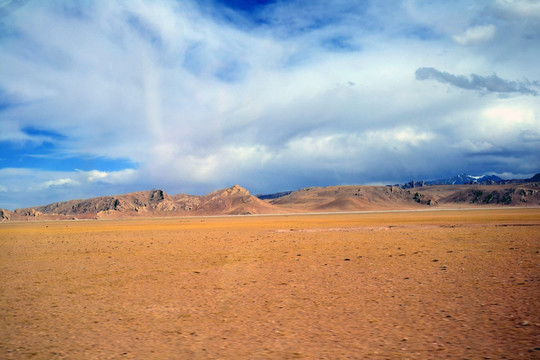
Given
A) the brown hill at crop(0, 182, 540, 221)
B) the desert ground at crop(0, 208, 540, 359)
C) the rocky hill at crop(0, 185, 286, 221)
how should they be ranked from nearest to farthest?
the desert ground at crop(0, 208, 540, 359)
the rocky hill at crop(0, 185, 286, 221)
the brown hill at crop(0, 182, 540, 221)

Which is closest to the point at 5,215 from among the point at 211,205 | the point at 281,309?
the point at 211,205

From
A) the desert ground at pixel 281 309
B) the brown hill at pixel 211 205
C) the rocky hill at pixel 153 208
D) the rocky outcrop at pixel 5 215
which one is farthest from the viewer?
the brown hill at pixel 211 205

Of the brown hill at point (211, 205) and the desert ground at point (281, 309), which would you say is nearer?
the desert ground at point (281, 309)

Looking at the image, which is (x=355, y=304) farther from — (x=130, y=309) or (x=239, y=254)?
(x=239, y=254)

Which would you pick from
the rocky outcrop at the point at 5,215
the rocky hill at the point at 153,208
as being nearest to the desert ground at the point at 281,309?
the rocky hill at the point at 153,208

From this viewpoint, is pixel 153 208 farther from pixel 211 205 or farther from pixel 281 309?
pixel 281 309

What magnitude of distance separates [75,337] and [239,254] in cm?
1249

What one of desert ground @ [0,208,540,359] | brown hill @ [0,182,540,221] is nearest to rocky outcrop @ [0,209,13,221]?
brown hill @ [0,182,540,221]

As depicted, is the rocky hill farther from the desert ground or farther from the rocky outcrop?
the desert ground

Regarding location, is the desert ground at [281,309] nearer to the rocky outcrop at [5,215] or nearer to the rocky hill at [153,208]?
the rocky hill at [153,208]

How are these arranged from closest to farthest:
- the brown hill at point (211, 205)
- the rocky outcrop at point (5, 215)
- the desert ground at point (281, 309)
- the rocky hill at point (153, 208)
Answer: the desert ground at point (281, 309) < the rocky outcrop at point (5, 215) < the rocky hill at point (153, 208) < the brown hill at point (211, 205)

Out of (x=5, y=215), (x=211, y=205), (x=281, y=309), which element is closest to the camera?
(x=281, y=309)

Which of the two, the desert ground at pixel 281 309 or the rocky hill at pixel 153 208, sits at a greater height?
the rocky hill at pixel 153 208

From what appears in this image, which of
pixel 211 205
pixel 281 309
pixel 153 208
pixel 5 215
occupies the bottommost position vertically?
pixel 281 309
